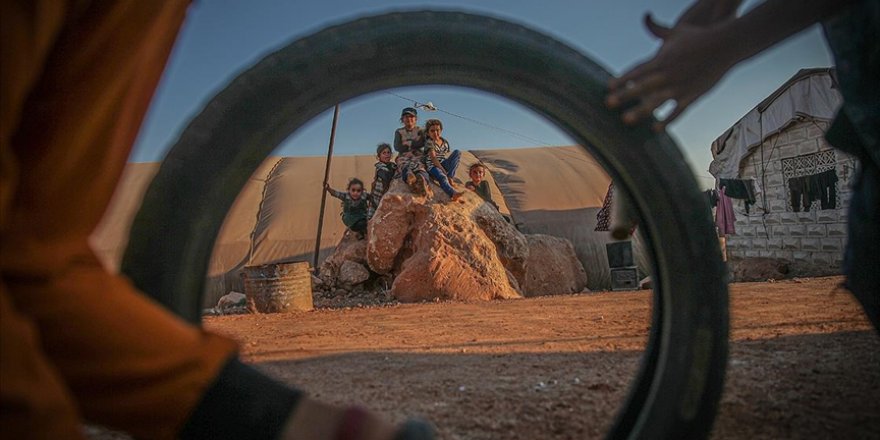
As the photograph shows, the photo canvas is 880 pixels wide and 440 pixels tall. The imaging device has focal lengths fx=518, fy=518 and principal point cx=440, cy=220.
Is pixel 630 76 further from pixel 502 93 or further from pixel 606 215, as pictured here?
pixel 606 215

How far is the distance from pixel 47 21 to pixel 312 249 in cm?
1093

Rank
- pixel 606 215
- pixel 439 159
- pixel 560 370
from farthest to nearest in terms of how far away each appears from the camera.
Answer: pixel 606 215, pixel 439 159, pixel 560 370

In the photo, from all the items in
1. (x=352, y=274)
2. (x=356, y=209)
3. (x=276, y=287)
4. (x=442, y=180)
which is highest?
(x=442, y=180)

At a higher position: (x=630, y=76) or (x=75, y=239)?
(x=630, y=76)

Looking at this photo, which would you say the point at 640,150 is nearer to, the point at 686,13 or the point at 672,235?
the point at 672,235

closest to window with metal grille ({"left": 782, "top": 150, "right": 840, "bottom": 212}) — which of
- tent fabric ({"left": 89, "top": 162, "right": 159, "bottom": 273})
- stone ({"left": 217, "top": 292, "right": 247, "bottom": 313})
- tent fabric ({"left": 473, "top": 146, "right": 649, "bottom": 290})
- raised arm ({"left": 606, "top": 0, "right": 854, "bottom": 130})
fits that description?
tent fabric ({"left": 473, "top": 146, "right": 649, "bottom": 290})

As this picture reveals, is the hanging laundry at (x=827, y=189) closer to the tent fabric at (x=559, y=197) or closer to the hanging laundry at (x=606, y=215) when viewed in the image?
the tent fabric at (x=559, y=197)

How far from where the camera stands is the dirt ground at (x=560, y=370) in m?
1.26

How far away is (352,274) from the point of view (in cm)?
772

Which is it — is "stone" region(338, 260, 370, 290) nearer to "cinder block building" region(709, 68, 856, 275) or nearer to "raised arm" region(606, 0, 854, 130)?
"raised arm" region(606, 0, 854, 130)

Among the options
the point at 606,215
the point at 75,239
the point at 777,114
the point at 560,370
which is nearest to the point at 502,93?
the point at 75,239

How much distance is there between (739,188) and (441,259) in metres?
7.46

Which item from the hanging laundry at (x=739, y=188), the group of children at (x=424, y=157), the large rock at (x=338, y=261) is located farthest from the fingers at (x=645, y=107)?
the hanging laundry at (x=739, y=188)

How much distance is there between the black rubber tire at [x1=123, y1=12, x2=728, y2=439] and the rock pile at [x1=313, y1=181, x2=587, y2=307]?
5260 mm
